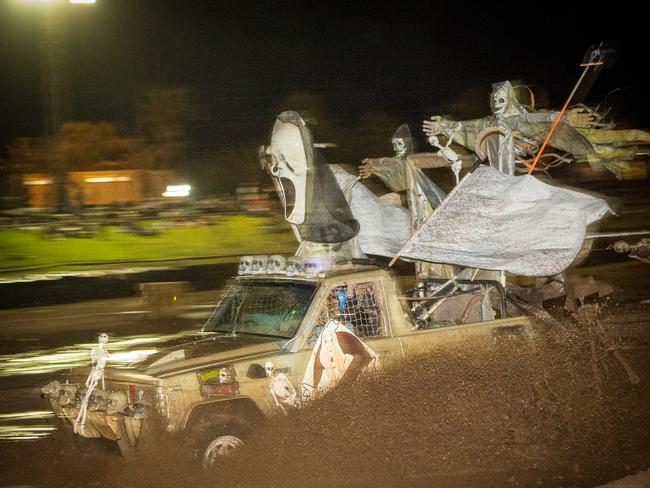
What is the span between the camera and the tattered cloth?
23.6 feet

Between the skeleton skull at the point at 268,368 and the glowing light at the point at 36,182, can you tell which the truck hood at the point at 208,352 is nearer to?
the skeleton skull at the point at 268,368

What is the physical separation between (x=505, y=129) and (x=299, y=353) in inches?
147

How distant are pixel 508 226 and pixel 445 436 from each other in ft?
7.35

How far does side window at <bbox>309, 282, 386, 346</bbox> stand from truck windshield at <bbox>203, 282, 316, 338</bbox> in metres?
0.21

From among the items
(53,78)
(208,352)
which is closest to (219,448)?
(208,352)

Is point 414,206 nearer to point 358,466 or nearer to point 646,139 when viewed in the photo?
point 646,139

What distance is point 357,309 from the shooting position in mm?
6895

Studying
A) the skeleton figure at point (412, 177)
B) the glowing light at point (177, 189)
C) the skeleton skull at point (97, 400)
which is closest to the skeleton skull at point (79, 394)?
the skeleton skull at point (97, 400)

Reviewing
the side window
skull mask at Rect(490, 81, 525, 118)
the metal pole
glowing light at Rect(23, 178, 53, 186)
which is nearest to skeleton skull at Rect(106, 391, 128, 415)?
the side window

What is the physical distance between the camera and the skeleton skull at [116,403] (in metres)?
5.75

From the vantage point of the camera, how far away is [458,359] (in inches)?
270

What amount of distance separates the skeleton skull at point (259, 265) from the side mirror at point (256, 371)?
50.6 inches

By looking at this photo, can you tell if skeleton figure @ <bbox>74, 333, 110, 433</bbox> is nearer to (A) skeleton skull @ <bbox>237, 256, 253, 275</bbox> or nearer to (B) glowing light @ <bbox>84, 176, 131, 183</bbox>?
(A) skeleton skull @ <bbox>237, 256, 253, 275</bbox>

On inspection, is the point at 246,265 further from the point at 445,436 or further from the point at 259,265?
the point at 445,436
